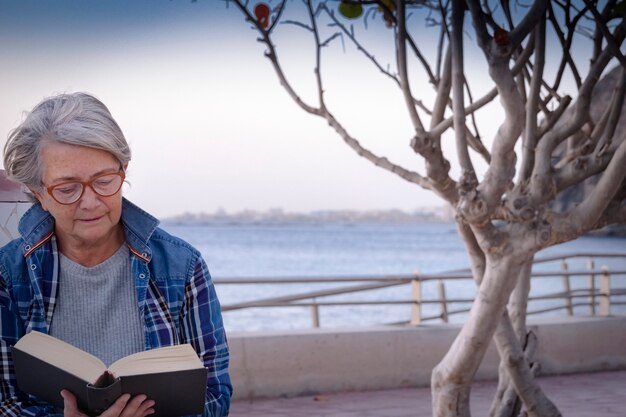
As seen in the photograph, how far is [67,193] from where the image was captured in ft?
7.43

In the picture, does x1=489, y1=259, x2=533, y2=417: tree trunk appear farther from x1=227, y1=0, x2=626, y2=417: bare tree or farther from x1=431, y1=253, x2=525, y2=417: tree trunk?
x1=431, y1=253, x2=525, y2=417: tree trunk

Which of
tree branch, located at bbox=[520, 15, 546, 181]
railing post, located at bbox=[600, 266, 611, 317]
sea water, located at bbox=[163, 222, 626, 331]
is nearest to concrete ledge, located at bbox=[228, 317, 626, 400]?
railing post, located at bbox=[600, 266, 611, 317]

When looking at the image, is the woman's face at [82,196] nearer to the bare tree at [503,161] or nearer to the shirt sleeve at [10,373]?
the shirt sleeve at [10,373]

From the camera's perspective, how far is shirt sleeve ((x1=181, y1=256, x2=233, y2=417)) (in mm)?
2381

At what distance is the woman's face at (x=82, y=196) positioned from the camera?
2246 millimetres

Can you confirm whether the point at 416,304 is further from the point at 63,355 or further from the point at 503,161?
the point at 63,355

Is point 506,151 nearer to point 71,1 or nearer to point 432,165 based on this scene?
point 432,165

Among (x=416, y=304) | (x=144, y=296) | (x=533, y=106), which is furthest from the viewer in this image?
(x=416, y=304)

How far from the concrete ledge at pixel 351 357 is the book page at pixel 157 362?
4.44 metres

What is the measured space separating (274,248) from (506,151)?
48.7 m

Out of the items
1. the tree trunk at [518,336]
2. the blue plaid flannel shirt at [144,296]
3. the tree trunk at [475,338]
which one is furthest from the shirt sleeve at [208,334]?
the tree trunk at [518,336]

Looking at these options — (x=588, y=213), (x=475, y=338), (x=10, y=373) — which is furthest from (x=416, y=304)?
(x=10, y=373)

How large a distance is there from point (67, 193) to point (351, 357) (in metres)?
4.83

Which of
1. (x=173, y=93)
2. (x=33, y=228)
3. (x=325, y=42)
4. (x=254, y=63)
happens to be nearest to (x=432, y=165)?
(x=325, y=42)
